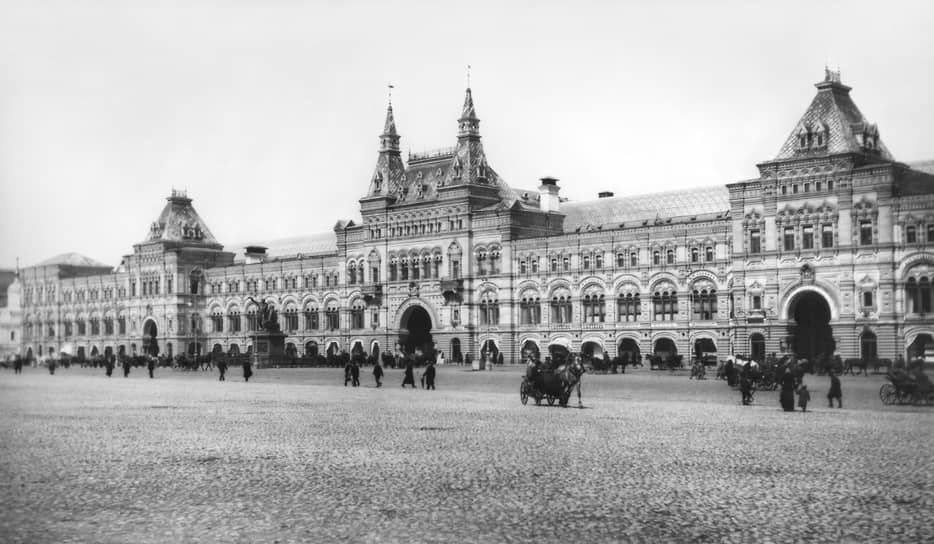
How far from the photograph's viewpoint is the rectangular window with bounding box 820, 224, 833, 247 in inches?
2717

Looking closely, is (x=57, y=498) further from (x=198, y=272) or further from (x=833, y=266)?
(x=198, y=272)

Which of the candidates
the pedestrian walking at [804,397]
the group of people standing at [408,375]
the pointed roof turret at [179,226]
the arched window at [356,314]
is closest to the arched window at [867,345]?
the group of people standing at [408,375]

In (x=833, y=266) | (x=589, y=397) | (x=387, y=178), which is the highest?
(x=387, y=178)

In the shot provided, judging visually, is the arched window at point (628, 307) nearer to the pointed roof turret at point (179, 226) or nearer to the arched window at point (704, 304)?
the arched window at point (704, 304)

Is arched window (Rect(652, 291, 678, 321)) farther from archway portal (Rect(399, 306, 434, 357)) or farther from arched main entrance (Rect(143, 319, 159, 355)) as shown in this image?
arched main entrance (Rect(143, 319, 159, 355))

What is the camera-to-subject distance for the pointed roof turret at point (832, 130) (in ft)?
227

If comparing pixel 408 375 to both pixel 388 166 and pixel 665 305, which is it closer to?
pixel 665 305

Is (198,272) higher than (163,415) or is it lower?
higher

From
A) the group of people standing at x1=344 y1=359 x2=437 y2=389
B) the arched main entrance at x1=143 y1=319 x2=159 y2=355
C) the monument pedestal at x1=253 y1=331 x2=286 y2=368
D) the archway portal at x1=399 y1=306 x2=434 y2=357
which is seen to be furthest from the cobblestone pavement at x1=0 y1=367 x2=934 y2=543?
the arched main entrance at x1=143 y1=319 x2=159 y2=355

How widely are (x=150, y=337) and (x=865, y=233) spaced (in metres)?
82.3

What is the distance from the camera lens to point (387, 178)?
10206 centimetres

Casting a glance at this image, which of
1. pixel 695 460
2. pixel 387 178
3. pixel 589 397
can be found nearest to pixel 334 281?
pixel 387 178

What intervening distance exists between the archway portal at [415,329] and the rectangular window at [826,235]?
127 feet

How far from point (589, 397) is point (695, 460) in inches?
806
